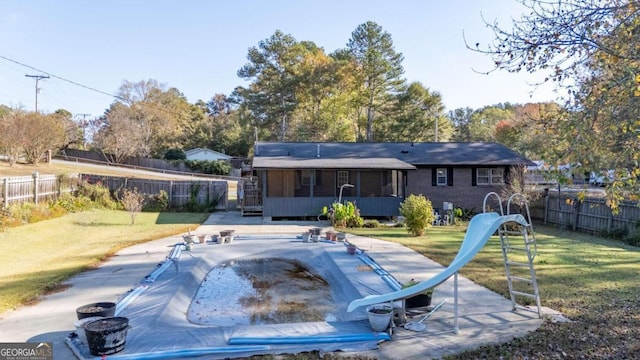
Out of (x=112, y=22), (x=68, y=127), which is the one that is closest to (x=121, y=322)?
(x=112, y=22)

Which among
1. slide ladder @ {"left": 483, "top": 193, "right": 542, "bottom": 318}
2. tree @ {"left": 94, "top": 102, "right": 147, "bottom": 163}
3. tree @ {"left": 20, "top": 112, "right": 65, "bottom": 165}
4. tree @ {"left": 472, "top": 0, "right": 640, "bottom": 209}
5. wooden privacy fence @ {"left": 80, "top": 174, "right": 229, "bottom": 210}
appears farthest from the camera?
tree @ {"left": 94, "top": 102, "right": 147, "bottom": 163}

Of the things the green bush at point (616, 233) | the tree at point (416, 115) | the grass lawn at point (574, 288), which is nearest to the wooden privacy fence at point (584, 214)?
the green bush at point (616, 233)

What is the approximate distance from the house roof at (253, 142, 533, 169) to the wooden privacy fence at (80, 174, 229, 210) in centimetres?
300

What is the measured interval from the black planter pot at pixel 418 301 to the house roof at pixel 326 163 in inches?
494

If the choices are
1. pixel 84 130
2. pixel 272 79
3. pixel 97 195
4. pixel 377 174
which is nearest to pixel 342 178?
pixel 377 174

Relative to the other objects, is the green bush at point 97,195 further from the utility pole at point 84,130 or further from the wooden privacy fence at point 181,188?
the utility pole at point 84,130

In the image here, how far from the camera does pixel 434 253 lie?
37.0 feet

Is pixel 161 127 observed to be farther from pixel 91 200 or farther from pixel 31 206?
pixel 31 206

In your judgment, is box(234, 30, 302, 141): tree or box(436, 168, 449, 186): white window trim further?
box(234, 30, 302, 141): tree

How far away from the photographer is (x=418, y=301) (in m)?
6.29

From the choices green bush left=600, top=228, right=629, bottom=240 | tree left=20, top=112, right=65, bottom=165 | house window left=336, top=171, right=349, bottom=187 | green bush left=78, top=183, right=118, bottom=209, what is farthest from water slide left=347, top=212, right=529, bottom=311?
tree left=20, top=112, right=65, bottom=165

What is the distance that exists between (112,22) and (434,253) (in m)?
22.4

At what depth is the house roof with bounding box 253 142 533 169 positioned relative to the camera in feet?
69.3

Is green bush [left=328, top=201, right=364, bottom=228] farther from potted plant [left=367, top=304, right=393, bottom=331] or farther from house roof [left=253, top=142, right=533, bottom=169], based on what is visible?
potted plant [left=367, top=304, right=393, bottom=331]
